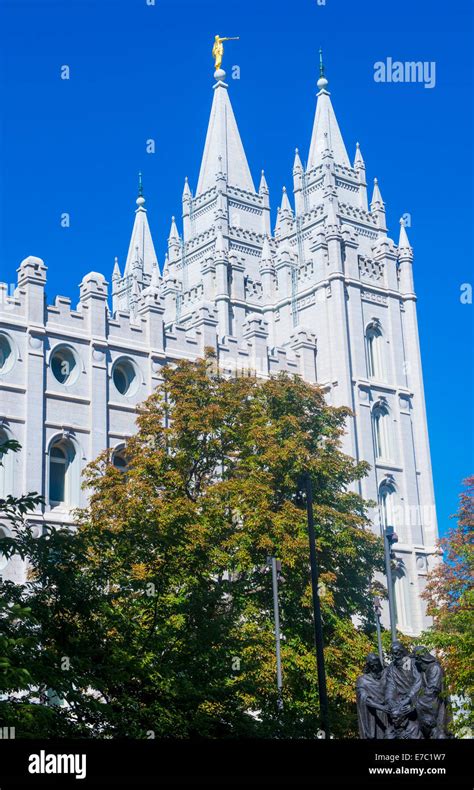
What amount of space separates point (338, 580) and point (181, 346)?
48.3 feet

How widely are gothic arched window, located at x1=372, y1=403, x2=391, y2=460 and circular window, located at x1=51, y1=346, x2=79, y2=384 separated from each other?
15.6 meters

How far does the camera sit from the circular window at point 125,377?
4638 centimetres

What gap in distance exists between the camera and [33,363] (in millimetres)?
43094

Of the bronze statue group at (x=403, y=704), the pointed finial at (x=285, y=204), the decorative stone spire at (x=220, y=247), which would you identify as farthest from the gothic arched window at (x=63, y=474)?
the pointed finial at (x=285, y=204)

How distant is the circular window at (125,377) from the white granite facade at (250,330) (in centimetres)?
7

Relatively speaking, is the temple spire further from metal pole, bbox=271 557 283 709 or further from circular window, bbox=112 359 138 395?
metal pole, bbox=271 557 283 709

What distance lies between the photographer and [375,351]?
55.1 metres

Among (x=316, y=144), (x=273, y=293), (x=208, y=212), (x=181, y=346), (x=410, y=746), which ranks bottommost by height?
(x=410, y=746)

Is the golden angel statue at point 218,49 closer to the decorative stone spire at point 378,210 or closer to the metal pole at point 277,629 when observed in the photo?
the decorative stone spire at point 378,210

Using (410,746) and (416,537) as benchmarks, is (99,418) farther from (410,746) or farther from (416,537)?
(410,746)

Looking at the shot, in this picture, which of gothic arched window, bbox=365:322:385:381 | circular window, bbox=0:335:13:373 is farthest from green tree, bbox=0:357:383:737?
gothic arched window, bbox=365:322:385:381

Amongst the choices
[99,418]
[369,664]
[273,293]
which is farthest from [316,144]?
[369,664]

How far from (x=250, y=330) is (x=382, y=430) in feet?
28.2

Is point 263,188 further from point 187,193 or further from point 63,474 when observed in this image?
point 63,474
